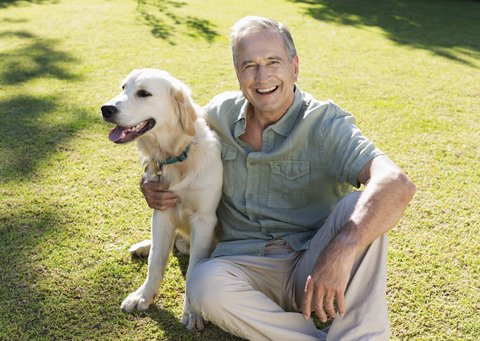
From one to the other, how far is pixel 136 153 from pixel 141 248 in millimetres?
1479

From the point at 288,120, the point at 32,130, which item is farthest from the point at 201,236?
the point at 32,130

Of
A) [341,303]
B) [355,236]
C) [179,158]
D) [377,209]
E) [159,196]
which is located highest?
[377,209]

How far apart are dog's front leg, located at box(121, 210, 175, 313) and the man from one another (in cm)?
14

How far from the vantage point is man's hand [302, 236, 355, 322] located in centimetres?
166

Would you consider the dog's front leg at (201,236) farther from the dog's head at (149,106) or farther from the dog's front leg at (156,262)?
the dog's head at (149,106)

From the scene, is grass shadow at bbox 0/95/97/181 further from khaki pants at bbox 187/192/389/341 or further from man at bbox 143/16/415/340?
khaki pants at bbox 187/192/389/341

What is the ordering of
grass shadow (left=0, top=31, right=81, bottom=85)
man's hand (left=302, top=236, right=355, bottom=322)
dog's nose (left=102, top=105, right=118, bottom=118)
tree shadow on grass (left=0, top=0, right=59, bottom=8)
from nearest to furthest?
man's hand (left=302, top=236, right=355, bottom=322) < dog's nose (left=102, top=105, right=118, bottom=118) < grass shadow (left=0, top=31, right=81, bottom=85) < tree shadow on grass (left=0, top=0, right=59, bottom=8)

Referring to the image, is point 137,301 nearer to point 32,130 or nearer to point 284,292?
point 284,292

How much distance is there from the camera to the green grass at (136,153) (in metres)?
2.26

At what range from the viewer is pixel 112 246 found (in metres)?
2.74

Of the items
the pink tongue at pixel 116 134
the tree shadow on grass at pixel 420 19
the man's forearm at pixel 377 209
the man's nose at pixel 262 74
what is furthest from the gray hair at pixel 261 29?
the tree shadow on grass at pixel 420 19

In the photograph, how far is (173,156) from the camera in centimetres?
237

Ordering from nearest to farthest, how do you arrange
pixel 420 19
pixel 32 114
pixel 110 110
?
pixel 110 110 → pixel 32 114 → pixel 420 19

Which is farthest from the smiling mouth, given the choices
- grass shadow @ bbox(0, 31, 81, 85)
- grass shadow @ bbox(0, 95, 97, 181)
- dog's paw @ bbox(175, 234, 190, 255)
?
grass shadow @ bbox(0, 31, 81, 85)
